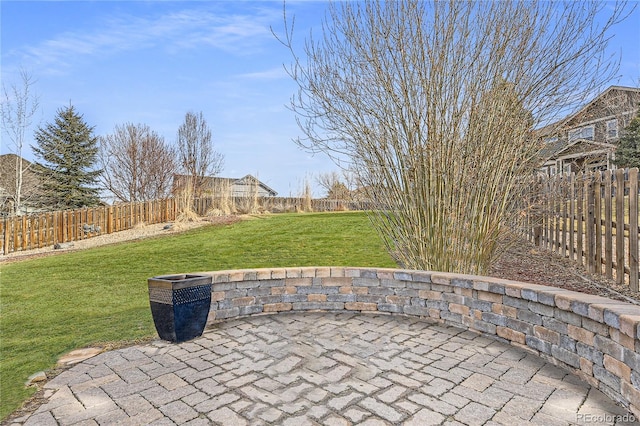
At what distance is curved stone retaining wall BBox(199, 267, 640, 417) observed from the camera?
2188 millimetres

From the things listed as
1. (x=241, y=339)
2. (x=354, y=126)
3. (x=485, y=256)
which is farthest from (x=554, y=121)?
(x=241, y=339)

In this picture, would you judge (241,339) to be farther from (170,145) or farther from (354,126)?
(170,145)

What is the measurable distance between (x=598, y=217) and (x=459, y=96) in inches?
127

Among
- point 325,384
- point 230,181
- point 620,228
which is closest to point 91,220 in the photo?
point 230,181

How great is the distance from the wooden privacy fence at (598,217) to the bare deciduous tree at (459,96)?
4.35 ft

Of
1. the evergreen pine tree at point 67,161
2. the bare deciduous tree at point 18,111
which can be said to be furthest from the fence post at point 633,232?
the evergreen pine tree at point 67,161

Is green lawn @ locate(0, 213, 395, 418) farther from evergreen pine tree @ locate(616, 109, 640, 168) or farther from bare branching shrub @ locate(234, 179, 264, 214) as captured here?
evergreen pine tree @ locate(616, 109, 640, 168)

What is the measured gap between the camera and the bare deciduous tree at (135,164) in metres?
22.4

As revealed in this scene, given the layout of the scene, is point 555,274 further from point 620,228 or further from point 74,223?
point 74,223

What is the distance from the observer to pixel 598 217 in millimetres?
5492

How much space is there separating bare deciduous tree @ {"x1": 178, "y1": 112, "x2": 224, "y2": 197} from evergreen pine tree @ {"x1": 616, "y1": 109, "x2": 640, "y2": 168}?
826 inches

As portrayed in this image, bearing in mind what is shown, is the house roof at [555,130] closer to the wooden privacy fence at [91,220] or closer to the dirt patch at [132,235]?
the wooden privacy fence at [91,220]

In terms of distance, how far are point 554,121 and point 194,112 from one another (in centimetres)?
2311

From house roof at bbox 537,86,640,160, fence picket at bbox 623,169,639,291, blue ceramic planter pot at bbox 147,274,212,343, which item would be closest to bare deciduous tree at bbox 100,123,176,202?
blue ceramic planter pot at bbox 147,274,212,343
